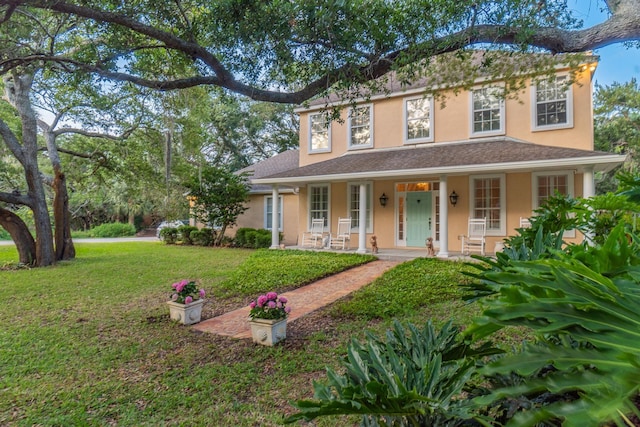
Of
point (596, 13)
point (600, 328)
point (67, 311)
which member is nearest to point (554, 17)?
point (596, 13)

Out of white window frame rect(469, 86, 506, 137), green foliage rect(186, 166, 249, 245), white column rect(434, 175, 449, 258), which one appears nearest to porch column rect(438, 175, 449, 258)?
white column rect(434, 175, 449, 258)

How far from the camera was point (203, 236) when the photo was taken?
16422 mm

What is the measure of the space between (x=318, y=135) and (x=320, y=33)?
30.4 feet

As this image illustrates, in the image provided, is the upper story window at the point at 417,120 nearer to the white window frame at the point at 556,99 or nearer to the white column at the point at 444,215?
the white column at the point at 444,215

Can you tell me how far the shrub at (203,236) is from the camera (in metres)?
16.4

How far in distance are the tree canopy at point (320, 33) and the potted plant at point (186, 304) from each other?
3.03 metres

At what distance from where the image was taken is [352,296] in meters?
6.38

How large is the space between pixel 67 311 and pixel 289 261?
16.8ft

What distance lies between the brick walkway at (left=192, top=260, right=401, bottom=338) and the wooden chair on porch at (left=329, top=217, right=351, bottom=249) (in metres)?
2.17

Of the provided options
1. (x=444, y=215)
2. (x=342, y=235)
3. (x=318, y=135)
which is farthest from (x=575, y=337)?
(x=318, y=135)

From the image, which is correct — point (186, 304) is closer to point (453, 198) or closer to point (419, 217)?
point (419, 217)

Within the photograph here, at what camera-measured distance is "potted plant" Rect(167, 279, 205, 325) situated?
5.09 m

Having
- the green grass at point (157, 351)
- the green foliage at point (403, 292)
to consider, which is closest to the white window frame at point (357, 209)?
the green foliage at point (403, 292)

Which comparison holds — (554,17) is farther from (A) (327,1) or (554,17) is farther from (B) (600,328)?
(B) (600,328)
